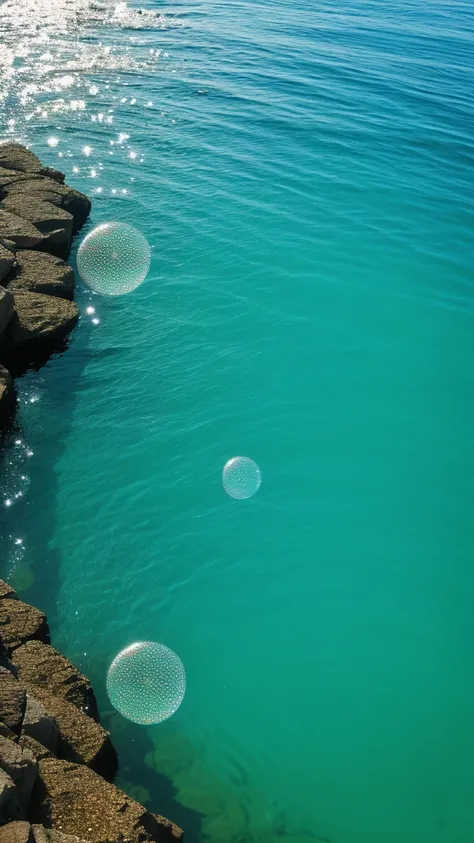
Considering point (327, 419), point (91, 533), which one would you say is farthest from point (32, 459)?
point (327, 419)

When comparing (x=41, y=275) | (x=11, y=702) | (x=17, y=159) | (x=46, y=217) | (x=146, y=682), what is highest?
(x=17, y=159)

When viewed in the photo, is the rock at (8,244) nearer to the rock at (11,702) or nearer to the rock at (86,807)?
the rock at (11,702)

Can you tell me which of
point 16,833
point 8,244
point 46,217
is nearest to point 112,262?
point 46,217

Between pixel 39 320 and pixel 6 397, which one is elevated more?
pixel 39 320

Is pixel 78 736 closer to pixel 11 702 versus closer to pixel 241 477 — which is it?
pixel 11 702

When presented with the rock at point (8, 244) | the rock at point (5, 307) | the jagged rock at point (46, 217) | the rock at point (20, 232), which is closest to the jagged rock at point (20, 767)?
the rock at point (5, 307)

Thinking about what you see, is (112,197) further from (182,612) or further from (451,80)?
(451,80)

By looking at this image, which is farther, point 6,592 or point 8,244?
point 8,244

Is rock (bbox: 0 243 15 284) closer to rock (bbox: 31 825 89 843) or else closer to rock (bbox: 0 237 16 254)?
rock (bbox: 0 237 16 254)
